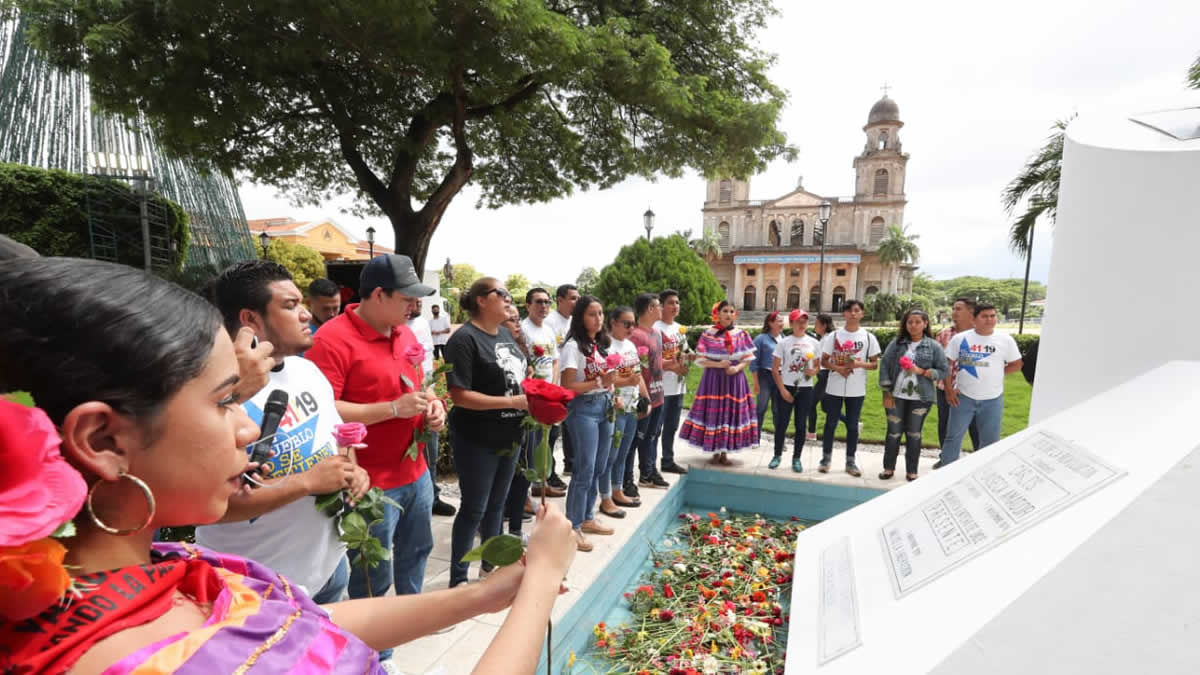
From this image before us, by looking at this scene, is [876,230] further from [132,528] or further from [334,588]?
[132,528]

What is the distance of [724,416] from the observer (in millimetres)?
6055

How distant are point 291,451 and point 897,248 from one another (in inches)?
2366

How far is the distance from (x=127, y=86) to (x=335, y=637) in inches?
385

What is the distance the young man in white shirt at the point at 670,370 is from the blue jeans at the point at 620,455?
0.77 metres

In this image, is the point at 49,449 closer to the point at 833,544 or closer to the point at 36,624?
the point at 36,624

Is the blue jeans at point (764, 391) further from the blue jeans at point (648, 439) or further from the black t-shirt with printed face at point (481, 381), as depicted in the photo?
the black t-shirt with printed face at point (481, 381)

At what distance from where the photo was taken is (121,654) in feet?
1.99

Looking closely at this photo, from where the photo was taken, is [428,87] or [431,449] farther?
[428,87]

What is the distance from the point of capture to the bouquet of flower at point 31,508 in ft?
1.67

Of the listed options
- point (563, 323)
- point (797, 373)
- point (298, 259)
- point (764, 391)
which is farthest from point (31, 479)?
point (298, 259)

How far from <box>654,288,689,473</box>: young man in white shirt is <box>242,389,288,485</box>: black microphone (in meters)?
4.13

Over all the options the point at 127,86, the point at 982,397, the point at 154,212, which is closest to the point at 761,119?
the point at 982,397

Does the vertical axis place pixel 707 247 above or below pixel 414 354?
above

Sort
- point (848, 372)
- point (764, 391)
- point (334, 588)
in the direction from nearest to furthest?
1. point (334, 588)
2. point (848, 372)
3. point (764, 391)
